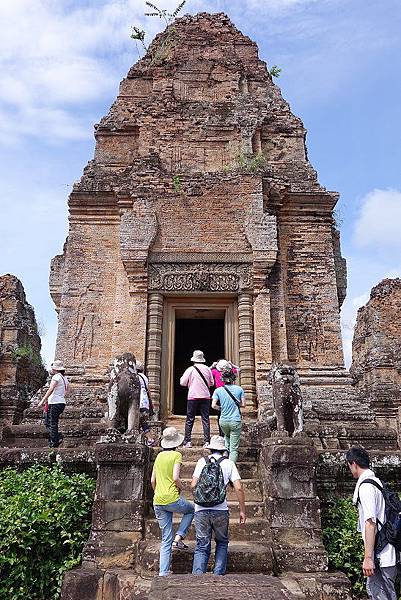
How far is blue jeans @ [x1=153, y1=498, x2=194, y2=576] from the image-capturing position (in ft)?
18.4

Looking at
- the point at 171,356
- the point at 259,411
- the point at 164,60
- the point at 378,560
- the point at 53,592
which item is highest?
the point at 164,60

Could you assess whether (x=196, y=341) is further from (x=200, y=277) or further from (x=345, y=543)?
(x=345, y=543)

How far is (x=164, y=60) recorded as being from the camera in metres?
15.5

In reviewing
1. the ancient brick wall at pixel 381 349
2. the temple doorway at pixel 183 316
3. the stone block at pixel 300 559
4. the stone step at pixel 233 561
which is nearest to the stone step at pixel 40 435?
the temple doorway at pixel 183 316

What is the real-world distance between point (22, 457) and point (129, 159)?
8.62 meters

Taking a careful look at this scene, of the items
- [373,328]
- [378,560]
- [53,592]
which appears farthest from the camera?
[373,328]

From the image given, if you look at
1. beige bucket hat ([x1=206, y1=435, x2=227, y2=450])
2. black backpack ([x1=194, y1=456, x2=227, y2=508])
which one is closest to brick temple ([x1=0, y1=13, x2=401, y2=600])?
black backpack ([x1=194, y1=456, x2=227, y2=508])

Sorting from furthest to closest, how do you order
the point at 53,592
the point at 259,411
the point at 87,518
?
the point at 259,411, the point at 87,518, the point at 53,592

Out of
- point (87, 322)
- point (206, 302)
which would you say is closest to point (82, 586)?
point (87, 322)

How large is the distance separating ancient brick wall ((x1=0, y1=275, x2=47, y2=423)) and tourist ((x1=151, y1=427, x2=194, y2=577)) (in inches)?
371

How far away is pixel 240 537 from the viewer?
6.58 meters

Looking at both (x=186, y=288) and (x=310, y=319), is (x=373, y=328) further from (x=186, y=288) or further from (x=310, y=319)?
(x=186, y=288)

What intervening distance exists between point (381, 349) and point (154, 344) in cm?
986

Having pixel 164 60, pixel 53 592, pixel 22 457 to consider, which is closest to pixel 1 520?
pixel 53 592
